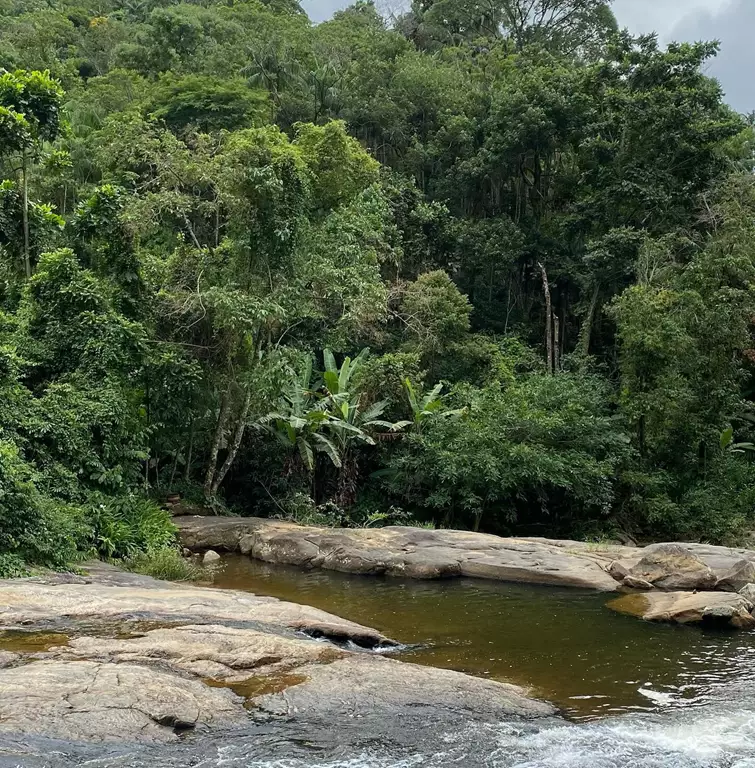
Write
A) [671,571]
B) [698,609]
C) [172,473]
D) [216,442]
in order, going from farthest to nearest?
[172,473], [216,442], [671,571], [698,609]

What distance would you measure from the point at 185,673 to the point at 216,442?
11.3m

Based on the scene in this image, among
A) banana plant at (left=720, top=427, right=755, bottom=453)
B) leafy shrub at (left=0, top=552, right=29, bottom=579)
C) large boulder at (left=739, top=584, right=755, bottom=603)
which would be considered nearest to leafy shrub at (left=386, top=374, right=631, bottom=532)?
banana plant at (left=720, top=427, right=755, bottom=453)

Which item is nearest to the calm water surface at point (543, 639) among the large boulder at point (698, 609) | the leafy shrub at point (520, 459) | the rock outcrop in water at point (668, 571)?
the large boulder at point (698, 609)

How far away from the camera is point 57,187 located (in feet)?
84.2

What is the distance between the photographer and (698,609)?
10.7 m

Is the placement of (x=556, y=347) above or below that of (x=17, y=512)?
above

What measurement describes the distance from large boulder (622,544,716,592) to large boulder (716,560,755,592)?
5.8 inches

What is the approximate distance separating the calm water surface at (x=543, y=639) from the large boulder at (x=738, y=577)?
5.57ft

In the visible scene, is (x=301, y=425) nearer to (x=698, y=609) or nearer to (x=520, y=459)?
(x=520, y=459)

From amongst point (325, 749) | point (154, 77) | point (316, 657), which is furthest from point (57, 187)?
point (325, 749)

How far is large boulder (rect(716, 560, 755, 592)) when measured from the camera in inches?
465

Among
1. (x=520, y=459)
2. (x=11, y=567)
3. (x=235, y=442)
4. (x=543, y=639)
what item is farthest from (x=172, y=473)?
(x=543, y=639)

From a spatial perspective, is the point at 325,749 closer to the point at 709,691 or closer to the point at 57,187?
the point at 709,691

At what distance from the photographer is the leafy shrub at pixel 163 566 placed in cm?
1237
